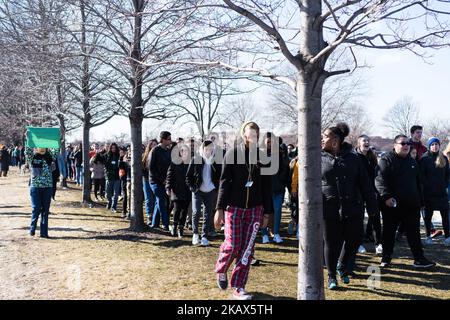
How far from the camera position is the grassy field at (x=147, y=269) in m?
4.90

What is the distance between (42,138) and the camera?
882 centimetres

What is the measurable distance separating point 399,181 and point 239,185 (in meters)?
2.76

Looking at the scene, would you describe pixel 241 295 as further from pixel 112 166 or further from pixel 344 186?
pixel 112 166

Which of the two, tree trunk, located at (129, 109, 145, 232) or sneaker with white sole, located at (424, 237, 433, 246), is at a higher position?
tree trunk, located at (129, 109, 145, 232)

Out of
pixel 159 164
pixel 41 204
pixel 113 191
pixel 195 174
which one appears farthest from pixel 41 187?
pixel 113 191

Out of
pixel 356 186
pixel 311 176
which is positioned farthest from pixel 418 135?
pixel 311 176

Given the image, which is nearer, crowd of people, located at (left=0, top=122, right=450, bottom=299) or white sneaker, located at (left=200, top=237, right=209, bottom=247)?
crowd of people, located at (left=0, top=122, right=450, bottom=299)

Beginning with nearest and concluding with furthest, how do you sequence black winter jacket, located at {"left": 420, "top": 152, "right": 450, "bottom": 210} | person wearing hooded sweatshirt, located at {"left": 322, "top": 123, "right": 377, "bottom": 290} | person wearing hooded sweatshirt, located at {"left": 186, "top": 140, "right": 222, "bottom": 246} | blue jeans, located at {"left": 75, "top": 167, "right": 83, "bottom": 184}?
person wearing hooded sweatshirt, located at {"left": 322, "top": 123, "right": 377, "bottom": 290}
person wearing hooded sweatshirt, located at {"left": 186, "top": 140, "right": 222, "bottom": 246}
black winter jacket, located at {"left": 420, "top": 152, "right": 450, "bottom": 210}
blue jeans, located at {"left": 75, "top": 167, "right": 83, "bottom": 184}

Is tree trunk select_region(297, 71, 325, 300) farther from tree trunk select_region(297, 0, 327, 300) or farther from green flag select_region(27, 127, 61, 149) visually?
green flag select_region(27, 127, 61, 149)

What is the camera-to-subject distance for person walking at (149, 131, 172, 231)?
8.48 m

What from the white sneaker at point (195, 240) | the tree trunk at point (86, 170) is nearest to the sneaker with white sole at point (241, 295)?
the white sneaker at point (195, 240)

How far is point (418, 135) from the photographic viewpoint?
802cm

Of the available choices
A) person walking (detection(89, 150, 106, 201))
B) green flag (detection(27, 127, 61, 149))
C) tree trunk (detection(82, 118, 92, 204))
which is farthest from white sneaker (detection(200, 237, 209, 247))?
tree trunk (detection(82, 118, 92, 204))
